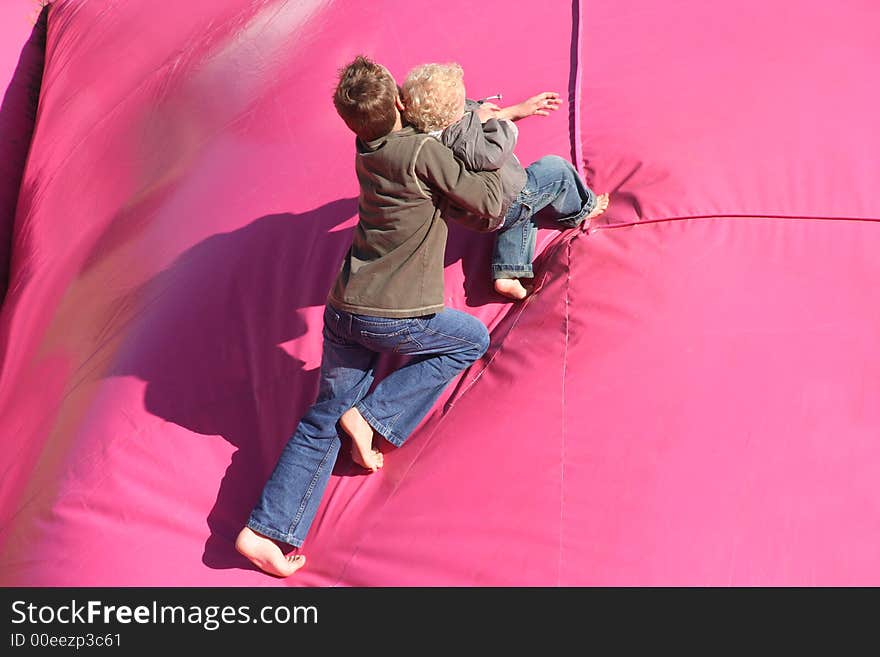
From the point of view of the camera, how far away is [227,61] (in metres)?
2.82

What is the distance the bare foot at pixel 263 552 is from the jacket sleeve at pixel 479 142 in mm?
810

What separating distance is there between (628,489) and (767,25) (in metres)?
1.23

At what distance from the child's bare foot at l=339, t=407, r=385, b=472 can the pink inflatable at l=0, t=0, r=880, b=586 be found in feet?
0.21

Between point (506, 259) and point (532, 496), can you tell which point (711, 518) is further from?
point (506, 259)

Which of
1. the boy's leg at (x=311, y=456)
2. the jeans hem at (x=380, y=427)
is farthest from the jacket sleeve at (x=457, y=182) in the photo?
the jeans hem at (x=380, y=427)

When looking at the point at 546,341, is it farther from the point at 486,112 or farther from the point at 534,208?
the point at 486,112

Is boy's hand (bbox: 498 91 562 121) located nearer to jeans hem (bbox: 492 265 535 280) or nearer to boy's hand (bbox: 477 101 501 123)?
boy's hand (bbox: 477 101 501 123)

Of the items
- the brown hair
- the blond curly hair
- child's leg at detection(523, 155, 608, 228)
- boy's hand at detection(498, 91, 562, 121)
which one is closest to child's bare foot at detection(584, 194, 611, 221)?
child's leg at detection(523, 155, 608, 228)

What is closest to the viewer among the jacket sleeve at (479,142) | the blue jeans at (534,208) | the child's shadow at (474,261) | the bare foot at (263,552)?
the jacket sleeve at (479,142)

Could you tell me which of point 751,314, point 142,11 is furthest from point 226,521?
point 142,11

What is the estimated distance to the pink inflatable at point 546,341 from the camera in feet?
5.74

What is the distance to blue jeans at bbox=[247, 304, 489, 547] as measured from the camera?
72.2 inches

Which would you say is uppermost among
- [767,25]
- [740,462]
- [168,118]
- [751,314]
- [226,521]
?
[767,25]

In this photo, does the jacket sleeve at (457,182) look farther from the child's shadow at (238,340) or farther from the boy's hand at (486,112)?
the child's shadow at (238,340)
